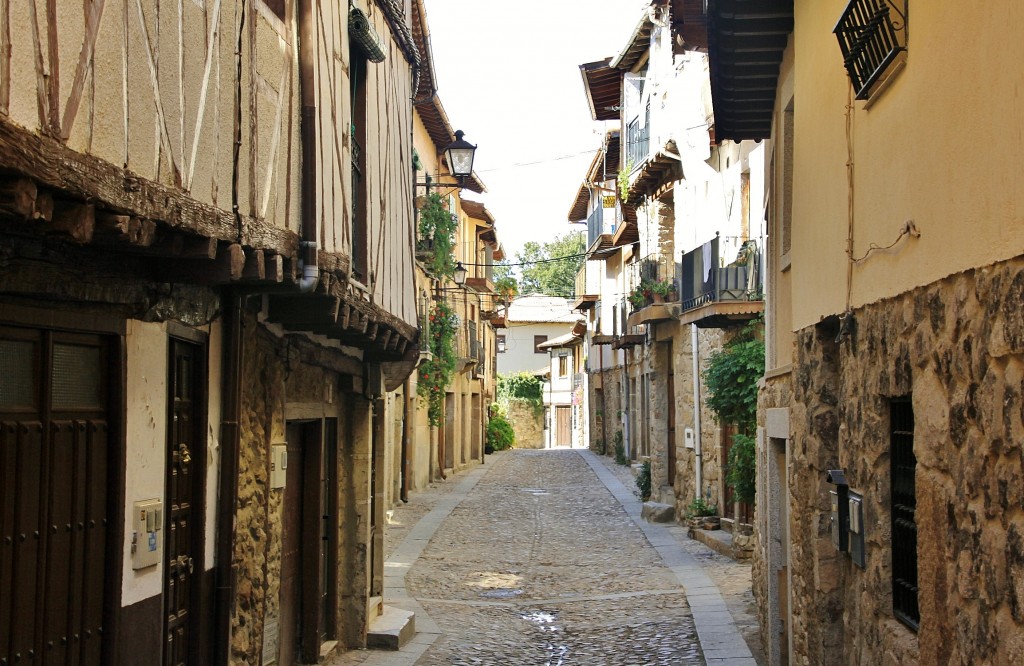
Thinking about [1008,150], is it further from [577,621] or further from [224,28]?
[577,621]

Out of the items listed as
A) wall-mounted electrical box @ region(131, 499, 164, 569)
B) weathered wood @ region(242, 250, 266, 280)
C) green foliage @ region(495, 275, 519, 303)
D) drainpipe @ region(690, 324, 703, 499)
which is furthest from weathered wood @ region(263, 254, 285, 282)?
green foliage @ region(495, 275, 519, 303)

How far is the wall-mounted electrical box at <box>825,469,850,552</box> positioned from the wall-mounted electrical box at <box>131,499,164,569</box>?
369cm

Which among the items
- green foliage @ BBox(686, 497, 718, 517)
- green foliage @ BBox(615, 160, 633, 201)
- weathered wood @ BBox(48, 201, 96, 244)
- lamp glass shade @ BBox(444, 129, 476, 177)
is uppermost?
green foliage @ BBox(615, 160, 633, 201)

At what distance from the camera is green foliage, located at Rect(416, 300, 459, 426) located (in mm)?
26016

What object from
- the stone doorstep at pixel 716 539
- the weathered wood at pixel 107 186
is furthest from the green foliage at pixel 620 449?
the weathered wood at pixel 107 186

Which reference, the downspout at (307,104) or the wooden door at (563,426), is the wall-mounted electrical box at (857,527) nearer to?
the downspout at (307,104)

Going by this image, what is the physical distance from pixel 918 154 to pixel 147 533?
406cm

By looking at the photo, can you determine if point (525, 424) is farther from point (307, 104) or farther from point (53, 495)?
point (53, 495)

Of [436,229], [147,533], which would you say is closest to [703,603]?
[147,533]

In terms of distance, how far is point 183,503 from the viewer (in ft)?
21.0

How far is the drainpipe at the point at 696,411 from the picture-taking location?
1784 centimetres

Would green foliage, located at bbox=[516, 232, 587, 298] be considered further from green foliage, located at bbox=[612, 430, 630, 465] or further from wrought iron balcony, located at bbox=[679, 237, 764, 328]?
wrought iron balcony, located at bbox=[679, 237, 764, 328]

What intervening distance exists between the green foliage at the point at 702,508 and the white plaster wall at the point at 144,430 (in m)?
12.5

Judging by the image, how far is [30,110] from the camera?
376cm
